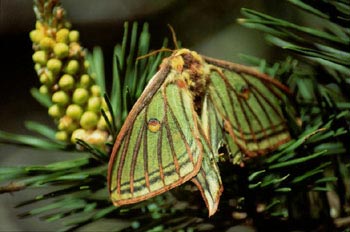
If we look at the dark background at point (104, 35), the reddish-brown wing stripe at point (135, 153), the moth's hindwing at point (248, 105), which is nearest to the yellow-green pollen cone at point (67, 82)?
the reddish-brown wing stripe at point (135, 153)

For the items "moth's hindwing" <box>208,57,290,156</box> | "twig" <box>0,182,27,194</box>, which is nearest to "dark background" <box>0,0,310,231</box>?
"moth's hindwing" <box>208,57,290,156</box>

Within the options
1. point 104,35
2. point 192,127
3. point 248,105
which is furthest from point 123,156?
point 104,35

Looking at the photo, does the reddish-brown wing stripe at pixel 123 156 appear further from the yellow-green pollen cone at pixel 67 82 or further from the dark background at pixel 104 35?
the dark background at pixel 104 35

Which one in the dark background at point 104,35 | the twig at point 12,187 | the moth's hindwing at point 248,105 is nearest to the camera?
the twig at point 12,187

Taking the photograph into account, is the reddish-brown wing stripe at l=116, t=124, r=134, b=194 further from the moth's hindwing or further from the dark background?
the dark background

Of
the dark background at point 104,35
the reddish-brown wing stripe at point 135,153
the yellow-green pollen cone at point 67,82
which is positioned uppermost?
the dark background at point 104,35

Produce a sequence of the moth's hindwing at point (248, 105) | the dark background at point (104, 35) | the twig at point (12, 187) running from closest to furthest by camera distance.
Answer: the twig at point (12, 187) < the moth's hindwing at point (248, 105) < the dark background at point (104, 35)

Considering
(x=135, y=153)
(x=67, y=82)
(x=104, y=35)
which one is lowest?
(x=135, y=153)

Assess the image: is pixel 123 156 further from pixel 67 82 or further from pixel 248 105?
pixel 248 105
